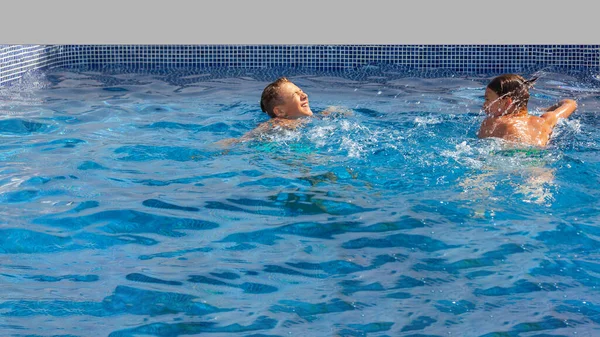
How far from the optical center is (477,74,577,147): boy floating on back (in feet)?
19.7

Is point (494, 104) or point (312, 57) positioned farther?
point (312, 57)

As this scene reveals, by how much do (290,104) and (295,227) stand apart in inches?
99.8

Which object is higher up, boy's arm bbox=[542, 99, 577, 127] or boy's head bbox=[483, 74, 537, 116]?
boy's head bbox=[483, 74, 537, 116]

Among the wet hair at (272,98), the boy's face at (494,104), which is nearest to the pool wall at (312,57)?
the wet hair at (272,98)

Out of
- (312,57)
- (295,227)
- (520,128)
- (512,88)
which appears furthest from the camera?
(312,57)

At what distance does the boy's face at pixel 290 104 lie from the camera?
700cm

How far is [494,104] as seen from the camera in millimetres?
6234

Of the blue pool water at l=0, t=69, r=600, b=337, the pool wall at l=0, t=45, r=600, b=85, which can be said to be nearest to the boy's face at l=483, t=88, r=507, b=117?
the blue pool water at l=0, t=69, r=600, b=337

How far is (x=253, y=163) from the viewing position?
585cm

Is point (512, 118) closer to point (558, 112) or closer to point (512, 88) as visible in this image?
point (512, 88)

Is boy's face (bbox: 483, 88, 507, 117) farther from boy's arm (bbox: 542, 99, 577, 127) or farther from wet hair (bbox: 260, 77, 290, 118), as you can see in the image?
wet hair (bbox: 260, 77, 290, 118)

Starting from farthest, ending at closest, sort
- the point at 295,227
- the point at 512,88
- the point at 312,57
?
the point at 312,57
the point at 512,88
the point at 295,227

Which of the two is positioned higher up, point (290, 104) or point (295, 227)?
point (290, 104)

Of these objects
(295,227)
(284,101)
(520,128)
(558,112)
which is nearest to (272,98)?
(284,101)
